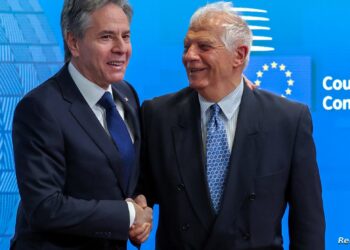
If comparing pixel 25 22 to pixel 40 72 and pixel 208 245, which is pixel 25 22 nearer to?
pixel 40 72

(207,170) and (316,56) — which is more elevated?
(316,56)

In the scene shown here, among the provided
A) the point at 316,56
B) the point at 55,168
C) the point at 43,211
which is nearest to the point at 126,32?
the point at 55,168

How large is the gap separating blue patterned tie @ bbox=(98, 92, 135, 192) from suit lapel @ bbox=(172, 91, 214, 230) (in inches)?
7.2

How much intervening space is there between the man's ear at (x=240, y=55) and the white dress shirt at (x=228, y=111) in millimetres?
91

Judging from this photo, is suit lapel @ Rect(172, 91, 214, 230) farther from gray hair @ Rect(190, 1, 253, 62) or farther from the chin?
gray hair @ Rect(190, 1, 253, 62)

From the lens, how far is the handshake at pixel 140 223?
7.54 ft

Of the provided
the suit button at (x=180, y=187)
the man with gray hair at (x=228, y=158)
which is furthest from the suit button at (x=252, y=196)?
the suit button at (x=180, y=187)

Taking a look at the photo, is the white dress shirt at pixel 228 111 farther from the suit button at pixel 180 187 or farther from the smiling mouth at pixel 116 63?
the smiling mouth at pixel 116 63

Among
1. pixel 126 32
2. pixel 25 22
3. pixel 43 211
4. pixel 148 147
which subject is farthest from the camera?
pixel 25 22

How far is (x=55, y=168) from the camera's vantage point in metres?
2.20

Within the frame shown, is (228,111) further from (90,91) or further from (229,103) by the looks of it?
(90,91)

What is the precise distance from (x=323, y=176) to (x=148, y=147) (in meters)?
1.80

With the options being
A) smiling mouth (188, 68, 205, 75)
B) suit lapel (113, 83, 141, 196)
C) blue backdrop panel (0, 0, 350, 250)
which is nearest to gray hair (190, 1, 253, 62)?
smiling mouth (188, 68, 205, 75)

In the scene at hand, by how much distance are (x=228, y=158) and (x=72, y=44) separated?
679mm
